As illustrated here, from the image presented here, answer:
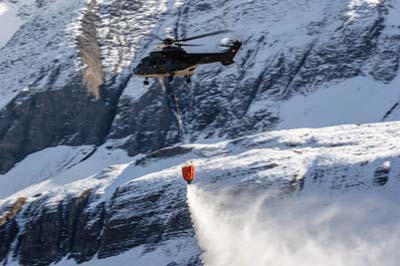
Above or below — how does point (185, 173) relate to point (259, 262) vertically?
above

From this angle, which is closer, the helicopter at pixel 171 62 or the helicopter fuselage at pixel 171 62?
the helicopter at pixel 171 62

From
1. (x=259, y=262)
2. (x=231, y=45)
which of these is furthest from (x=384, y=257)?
(x=231, y=45)

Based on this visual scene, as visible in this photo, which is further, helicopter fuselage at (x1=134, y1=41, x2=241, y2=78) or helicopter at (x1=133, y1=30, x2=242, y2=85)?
helicopter fuselage at (x1=134, y1=41, x2=241, y2=78)

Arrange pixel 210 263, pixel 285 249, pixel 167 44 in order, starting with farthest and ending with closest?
pixel 285 249 → pixel 210 263 → pixel 167 44

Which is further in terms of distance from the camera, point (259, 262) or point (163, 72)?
point (259, 262)

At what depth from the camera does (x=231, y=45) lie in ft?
448

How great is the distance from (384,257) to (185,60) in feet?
257

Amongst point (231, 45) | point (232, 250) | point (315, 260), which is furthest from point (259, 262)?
point (231, 45)

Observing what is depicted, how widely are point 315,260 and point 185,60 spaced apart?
71046 millimetres

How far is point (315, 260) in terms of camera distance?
19550cm

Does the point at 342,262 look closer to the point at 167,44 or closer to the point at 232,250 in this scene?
the point at 232,250

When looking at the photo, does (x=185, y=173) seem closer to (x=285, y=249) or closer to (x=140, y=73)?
(x=140, y=73)

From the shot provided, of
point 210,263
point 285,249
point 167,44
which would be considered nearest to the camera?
point 167,44

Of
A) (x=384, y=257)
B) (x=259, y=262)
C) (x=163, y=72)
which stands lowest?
(x=384, y=257)
